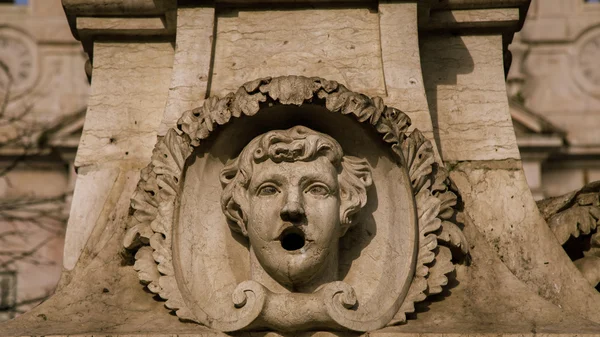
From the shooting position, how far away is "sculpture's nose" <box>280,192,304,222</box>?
705 centimetres

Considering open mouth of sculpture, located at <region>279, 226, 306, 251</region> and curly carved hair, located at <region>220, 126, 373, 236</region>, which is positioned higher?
curly carved hair, located at <region>220, 126, 373, 236</region>

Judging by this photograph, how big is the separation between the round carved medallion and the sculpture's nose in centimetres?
2072

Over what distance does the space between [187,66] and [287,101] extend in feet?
2.79

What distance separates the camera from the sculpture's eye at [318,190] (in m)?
7.18

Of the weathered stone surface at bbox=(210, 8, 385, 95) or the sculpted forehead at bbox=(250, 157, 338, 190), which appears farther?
the weathered stone surface at bbox=(210, 8, 385, 95)

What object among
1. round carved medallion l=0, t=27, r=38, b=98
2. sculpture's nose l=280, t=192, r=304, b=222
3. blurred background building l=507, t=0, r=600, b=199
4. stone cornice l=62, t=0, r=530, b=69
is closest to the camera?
sculpture's nose l=280, t=192, r=304, b=222

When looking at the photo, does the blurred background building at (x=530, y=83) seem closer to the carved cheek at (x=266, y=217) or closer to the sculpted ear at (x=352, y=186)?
the sculpted ear at (x=352, y=186)

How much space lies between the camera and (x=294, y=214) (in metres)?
7.05

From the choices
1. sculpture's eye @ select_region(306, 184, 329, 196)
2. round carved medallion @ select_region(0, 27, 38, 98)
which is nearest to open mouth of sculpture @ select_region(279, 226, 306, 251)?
sculpture's eye @ select_region(306, 184, 329, 196)

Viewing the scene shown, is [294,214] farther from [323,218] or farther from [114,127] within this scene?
[114,127]

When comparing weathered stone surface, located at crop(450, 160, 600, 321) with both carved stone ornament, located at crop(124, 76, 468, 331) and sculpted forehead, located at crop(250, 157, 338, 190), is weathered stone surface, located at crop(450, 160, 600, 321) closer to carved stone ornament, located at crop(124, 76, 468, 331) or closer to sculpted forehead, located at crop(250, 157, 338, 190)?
carved stone ornament, located at crop(124, 76, 468, 331)

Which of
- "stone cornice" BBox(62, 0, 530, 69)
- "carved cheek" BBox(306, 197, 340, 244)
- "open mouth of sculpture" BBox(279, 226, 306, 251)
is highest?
"stone cornice" BBox(62, 0, 530, 69)

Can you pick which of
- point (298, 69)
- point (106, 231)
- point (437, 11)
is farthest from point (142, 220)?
point (437, 11)

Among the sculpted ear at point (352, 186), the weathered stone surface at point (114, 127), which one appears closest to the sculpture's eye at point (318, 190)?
the sculpted ear at point (352, 186)
